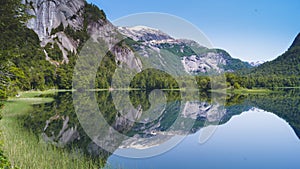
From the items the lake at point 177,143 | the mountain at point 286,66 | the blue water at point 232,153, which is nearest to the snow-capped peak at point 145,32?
the lake at point 177,143

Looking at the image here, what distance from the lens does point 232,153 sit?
1244 cm

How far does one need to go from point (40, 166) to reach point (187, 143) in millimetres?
7996

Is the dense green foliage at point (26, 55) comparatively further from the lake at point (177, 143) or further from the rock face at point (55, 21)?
the lake at point (177, 143)

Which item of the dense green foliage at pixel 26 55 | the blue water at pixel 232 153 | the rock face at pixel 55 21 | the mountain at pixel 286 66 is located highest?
the rock face at pixel 55 21

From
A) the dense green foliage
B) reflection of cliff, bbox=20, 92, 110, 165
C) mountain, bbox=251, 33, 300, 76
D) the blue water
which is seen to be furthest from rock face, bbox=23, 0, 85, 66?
mountain, bbox=251, 33, 300, 76

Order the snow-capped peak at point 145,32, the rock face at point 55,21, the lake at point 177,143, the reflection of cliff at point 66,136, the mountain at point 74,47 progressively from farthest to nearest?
the rock face at point 55,21 < the mountain at point 74,47 < the snow-capped peak at point 145,32 < the reflection of cliff at point 66,136 < the lake at point 177,143

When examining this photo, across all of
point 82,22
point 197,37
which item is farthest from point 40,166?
point 82,22

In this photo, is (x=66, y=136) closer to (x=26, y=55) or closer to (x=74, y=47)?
(x=26, y=55)

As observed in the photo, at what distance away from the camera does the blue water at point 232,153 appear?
10344 mm

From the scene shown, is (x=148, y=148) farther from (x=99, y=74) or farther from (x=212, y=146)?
(x=99, y=74)

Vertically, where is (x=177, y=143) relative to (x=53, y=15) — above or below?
below

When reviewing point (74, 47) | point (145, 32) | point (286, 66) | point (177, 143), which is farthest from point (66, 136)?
point (286, 66)

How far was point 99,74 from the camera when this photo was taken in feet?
238

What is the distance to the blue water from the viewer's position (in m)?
10.3
